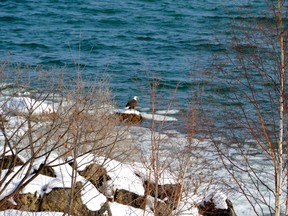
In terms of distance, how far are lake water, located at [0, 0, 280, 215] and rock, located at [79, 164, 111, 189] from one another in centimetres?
1106

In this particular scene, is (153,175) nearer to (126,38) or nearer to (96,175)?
A: (96,175)

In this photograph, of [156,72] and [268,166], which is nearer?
[268,166]

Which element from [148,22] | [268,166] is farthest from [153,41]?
[268,166]

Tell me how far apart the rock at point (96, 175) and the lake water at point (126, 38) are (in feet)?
36.3

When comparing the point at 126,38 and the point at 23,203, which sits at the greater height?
the point at 23,203

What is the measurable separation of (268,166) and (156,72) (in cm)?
1430

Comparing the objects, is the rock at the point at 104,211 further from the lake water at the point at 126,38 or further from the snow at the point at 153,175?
the lake water at the point at 126,38

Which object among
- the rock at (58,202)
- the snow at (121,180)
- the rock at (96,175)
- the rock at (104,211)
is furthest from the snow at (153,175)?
the rock at (58,202)

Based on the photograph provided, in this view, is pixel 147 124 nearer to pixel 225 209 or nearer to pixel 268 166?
pixel 268 166

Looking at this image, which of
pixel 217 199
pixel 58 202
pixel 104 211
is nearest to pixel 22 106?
pixel 58 202

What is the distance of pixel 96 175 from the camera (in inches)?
685

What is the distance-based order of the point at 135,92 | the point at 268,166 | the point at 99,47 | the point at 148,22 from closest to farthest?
the point at 268,166
the point at 135,92
the point at 99,47
the point at 148,22

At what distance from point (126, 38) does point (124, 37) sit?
386 mm

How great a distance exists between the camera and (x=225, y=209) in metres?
19.5
